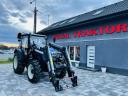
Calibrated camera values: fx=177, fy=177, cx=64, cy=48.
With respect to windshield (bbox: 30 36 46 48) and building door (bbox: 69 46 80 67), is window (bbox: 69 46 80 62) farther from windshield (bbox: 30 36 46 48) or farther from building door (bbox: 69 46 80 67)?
windshield (bbox: 30 36 46 48)

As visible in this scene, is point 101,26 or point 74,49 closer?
point 101,26

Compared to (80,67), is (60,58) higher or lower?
higher

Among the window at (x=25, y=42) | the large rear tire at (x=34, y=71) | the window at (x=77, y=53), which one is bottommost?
the large rear tire at (x=34, y=71)

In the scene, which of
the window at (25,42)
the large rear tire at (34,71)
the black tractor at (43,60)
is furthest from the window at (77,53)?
the large rear tire at (34,71)

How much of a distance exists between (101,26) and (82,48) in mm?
3088

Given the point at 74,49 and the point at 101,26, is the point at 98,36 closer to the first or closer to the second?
the point at 101,26

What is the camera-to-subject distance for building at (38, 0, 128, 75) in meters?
12.4

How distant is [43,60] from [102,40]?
6383mm

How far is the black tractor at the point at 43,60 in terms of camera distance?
27.8ft

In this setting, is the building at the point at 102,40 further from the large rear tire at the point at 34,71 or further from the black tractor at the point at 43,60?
the large rear tire at the point at 34,71

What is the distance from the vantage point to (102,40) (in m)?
14.0

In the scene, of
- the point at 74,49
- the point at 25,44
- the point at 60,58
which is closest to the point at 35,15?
the point at 74,49

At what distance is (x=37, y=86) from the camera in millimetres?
8641

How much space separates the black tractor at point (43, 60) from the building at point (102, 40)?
4721 mm
